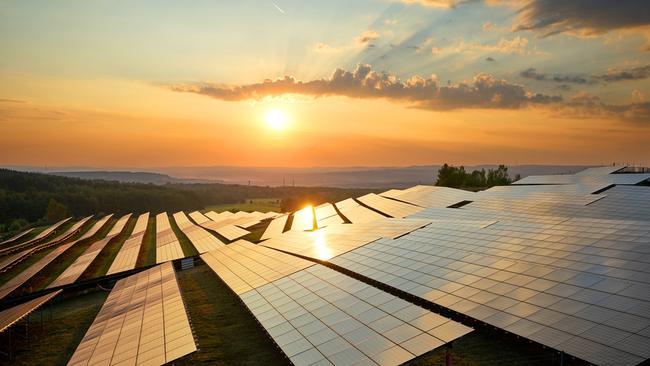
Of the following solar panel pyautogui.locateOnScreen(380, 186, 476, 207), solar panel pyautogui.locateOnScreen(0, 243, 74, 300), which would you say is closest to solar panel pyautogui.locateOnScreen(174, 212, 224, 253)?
solar panel pyautogui.locateOnScreen(0, 243, 74, 300)

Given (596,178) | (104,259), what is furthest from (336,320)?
(596,178)

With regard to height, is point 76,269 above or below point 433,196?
below

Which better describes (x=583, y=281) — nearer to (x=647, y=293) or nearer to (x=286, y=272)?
(x=647, y=293)

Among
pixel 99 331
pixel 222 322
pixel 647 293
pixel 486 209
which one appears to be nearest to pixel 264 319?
pixel 222 322

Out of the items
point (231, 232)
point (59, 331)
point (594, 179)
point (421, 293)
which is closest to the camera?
point (421, 293)

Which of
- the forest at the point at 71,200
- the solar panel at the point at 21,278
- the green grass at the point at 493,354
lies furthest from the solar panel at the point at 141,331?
the forest at the point at 71,200

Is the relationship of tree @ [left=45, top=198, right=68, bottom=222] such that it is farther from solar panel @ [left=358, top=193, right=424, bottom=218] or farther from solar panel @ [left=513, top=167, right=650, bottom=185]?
solar panel @ [left=513, top=167, right=650, bottom=185]

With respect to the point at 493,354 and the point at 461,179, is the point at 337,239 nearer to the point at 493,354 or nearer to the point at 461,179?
the point at 493,354
